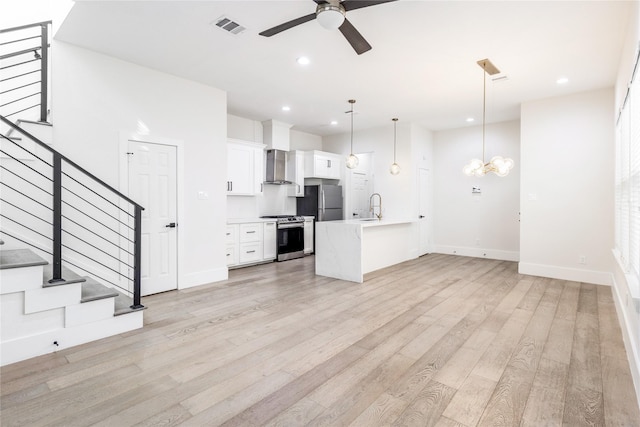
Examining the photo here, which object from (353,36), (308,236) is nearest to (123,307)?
(353,36)

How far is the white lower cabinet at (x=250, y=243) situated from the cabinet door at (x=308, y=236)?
95 centimetres

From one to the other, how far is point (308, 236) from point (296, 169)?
160 cm

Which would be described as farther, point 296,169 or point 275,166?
point 296,169

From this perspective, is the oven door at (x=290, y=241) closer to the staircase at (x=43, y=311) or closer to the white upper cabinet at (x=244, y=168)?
the white upper cabinet at (x=244, y=168)

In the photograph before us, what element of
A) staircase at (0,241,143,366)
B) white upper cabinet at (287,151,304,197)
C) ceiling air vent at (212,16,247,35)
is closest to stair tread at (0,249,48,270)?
staircase at (0,241,143,366)

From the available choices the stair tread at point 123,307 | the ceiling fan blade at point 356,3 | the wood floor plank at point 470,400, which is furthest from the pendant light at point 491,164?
the stair tread at point 123,307

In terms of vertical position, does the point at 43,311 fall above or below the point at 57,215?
below

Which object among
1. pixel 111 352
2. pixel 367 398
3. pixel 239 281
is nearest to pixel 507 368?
pixel 367 398

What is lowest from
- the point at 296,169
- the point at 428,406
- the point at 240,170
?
the point at 428,406

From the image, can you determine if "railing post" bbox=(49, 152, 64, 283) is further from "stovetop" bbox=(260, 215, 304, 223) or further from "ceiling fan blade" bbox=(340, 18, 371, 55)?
"stovetop" bbox=(260, 215, 304, 223)

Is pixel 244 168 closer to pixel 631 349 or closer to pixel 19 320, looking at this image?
pixel 19 320

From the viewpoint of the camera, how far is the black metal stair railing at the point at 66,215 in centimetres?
311

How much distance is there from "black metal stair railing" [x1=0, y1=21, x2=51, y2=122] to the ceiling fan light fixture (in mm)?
3033

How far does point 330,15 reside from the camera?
2.39 m
